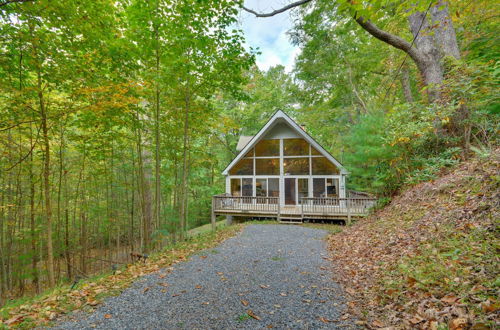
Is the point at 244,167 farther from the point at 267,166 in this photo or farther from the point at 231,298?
the point at 231,298

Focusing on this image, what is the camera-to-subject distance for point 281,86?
22438mm

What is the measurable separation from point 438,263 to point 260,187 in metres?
10.3

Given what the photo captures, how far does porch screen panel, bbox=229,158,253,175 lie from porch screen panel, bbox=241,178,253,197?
1.44 ft

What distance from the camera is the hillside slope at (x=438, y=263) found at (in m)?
2.02

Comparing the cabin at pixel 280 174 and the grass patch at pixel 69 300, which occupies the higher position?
the cabin at pixel 280 174

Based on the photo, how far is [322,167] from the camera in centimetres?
1211

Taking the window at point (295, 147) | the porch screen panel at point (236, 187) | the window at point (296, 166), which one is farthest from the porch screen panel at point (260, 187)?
the window at point (295, 147)

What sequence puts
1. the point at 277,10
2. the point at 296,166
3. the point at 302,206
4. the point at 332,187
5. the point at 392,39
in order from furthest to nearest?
the point at 296,166
the point at 332,187
the point at 302,206
the point at 392,39
the point at 277,10

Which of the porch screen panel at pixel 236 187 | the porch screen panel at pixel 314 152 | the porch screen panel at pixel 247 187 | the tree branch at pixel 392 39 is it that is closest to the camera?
the tree branch at pixel 392 39

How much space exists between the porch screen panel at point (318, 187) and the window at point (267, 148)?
2.78 m

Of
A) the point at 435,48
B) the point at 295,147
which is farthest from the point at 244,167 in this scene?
the point at 435,48

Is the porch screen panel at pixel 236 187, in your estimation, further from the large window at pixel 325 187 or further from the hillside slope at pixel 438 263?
the hillside slope at pixel 438 263

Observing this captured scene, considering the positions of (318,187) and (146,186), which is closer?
(146,186)

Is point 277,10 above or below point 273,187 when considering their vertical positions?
above
